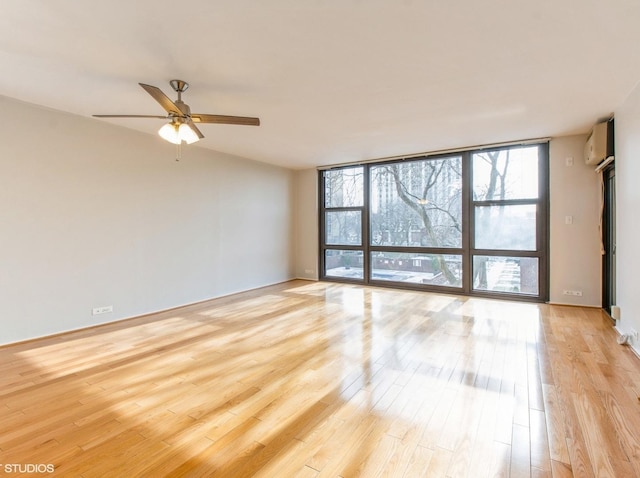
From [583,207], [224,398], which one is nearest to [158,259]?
[224,398]

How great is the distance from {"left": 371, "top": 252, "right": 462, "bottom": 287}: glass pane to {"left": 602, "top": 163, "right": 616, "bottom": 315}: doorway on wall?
6.25ft

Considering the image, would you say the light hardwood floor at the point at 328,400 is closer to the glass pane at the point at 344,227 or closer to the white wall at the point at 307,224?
the glass pane at the point at 344,227

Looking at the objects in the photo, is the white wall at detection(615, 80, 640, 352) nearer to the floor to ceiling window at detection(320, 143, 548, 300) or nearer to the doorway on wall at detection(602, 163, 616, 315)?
→ the doorway on wall at detection(602, 163, 616, 315)

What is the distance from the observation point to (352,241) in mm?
6820

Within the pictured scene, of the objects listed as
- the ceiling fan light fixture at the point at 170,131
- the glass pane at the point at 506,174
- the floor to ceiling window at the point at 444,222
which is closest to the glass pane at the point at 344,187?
the floor to ceiling window at the point at 444,222

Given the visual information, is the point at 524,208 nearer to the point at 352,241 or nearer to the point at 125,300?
the point at 352,241

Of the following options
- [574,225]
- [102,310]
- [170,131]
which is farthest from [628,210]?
[102,310]

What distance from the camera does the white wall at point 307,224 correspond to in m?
7.16

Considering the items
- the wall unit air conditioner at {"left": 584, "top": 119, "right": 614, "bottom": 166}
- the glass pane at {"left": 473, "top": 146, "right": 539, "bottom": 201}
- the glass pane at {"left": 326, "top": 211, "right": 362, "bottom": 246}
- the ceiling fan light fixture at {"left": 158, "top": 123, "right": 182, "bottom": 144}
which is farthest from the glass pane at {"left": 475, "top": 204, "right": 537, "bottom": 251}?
the ceiling fan light fixture at {"left": 158, "top": 123, "right": 182, "bottom": 144}

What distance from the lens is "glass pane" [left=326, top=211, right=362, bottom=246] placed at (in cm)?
674

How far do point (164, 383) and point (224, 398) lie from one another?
0.59 meters

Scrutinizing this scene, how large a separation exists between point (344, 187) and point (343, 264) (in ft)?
5.55

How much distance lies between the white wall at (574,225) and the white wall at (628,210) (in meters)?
1.01

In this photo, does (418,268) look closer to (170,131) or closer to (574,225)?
(574,225)
